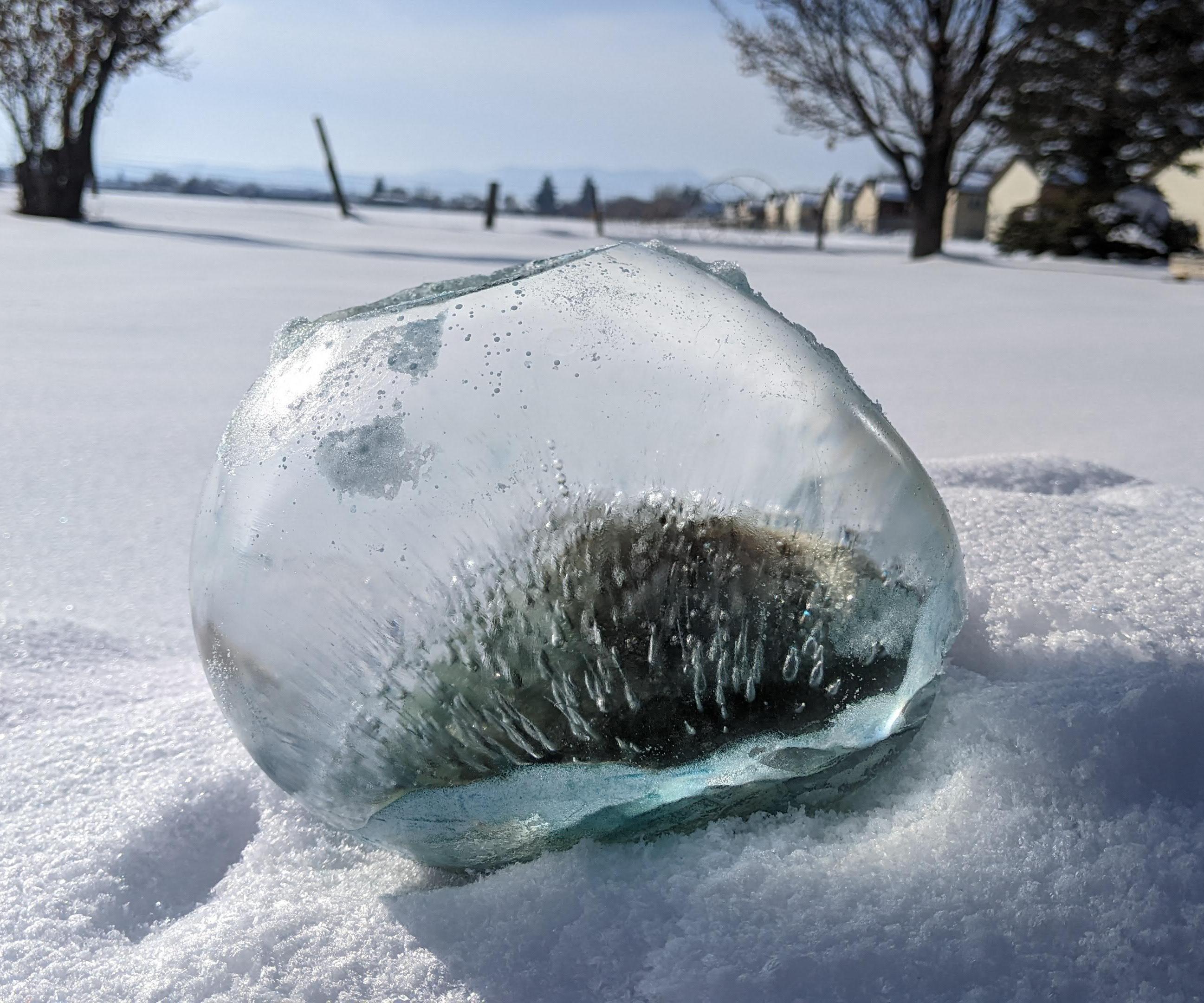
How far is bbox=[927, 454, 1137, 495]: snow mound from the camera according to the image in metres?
1.68

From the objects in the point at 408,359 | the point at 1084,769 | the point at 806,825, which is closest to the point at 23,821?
the point at 408,359

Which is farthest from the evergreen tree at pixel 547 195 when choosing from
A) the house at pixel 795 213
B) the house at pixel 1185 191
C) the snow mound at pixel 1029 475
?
the snow mound at pixel 1029 475

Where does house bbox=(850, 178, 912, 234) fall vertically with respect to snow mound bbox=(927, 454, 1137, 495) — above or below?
above

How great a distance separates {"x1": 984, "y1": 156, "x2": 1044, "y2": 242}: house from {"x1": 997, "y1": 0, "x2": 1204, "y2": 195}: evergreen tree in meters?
13.8

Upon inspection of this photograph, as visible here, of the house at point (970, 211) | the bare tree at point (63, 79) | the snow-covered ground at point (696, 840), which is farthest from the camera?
the house at point (970, 211)

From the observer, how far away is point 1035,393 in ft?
9.53

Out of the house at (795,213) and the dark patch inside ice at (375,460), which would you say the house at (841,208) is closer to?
the house at (795,213)

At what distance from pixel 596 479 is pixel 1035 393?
8.39 ft

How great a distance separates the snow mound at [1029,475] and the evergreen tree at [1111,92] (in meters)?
11.1

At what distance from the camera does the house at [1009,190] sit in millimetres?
28234

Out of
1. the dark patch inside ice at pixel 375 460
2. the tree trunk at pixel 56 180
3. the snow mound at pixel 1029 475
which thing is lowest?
the snow mound at pixel 1029 475

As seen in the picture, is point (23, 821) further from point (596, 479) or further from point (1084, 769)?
point (1084, 769)

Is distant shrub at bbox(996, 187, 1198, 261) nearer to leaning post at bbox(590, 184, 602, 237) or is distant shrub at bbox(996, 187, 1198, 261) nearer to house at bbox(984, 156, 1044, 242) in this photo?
leaning post at bbox(590, 184, 602, 237)

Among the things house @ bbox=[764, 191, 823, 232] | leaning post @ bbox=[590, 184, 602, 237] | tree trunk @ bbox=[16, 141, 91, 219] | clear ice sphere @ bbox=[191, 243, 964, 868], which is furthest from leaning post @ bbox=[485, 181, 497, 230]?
house @ bbox=[764, 191, 823, 232]
